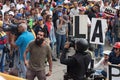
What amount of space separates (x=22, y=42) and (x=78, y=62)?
6.29 ft

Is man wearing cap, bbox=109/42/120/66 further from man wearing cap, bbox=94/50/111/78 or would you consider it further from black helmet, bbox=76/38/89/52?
black helmet, bbox=76/38/89/52

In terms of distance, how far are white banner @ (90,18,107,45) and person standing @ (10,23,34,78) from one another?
4.91 ft

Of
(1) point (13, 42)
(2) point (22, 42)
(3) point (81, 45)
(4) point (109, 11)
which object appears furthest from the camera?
(4) point (109, 11)

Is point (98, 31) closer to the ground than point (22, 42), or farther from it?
farther from it

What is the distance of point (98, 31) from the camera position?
8883mm

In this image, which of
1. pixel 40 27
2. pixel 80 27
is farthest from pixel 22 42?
pixel 40 27

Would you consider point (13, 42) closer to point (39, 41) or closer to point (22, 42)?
point (22, 42)

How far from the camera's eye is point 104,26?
888 centimetres

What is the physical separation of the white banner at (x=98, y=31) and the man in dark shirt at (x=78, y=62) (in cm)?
193

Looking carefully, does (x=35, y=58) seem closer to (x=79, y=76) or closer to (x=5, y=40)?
(x=79, y=76)

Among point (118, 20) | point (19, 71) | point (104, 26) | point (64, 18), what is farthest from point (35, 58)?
point (118, 20)

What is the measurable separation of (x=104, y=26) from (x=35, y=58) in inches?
79.3

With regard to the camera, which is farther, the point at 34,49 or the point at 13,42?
the point at 13,42

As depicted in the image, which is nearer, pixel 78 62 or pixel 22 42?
pixel 78 62
